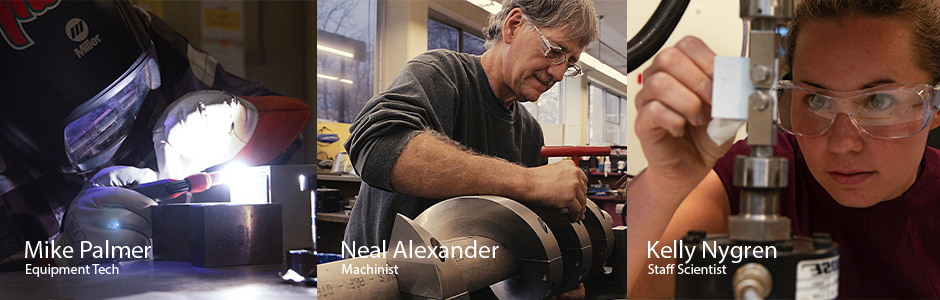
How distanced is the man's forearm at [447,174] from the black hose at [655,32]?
237mm

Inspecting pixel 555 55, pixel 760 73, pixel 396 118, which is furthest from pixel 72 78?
pixel 760 73

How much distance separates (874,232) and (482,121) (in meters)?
0.62

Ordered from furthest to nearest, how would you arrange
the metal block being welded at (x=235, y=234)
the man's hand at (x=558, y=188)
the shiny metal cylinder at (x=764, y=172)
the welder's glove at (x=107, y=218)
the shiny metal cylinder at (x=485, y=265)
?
the welder's glove at (x=107, y=218) < the metal block being welded at (x=235, y=234) < the man's hand at (x=558, y=188) < the shiny metal cylinder at (x=485, y=265) < the shiny metal cylinder at (x=764, y=172)

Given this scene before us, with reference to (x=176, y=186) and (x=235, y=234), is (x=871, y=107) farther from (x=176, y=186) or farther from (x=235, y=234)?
(x=176, y=186)

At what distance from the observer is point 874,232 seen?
0.76 meters

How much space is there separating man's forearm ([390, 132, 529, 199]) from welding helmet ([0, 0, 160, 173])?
43.7 inches


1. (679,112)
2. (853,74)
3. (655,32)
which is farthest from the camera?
(655,32)

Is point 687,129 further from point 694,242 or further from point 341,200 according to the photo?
point 341,200

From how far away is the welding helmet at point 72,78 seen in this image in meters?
1.44

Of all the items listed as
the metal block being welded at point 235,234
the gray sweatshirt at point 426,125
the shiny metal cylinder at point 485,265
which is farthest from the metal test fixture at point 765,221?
the metal block being welded at point 235,234

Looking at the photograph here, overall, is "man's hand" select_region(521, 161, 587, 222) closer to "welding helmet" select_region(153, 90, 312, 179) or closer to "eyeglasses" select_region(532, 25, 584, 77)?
"eyeglasses" select_region(532, 25, 584, 77)

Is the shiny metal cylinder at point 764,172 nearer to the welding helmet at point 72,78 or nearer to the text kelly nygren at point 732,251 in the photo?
the text kelly nygren at point 732,251

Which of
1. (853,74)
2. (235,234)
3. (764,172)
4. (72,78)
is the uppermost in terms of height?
(72,78)

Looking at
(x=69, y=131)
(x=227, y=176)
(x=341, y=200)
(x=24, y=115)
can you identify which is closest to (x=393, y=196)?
(x=341, y=200)
